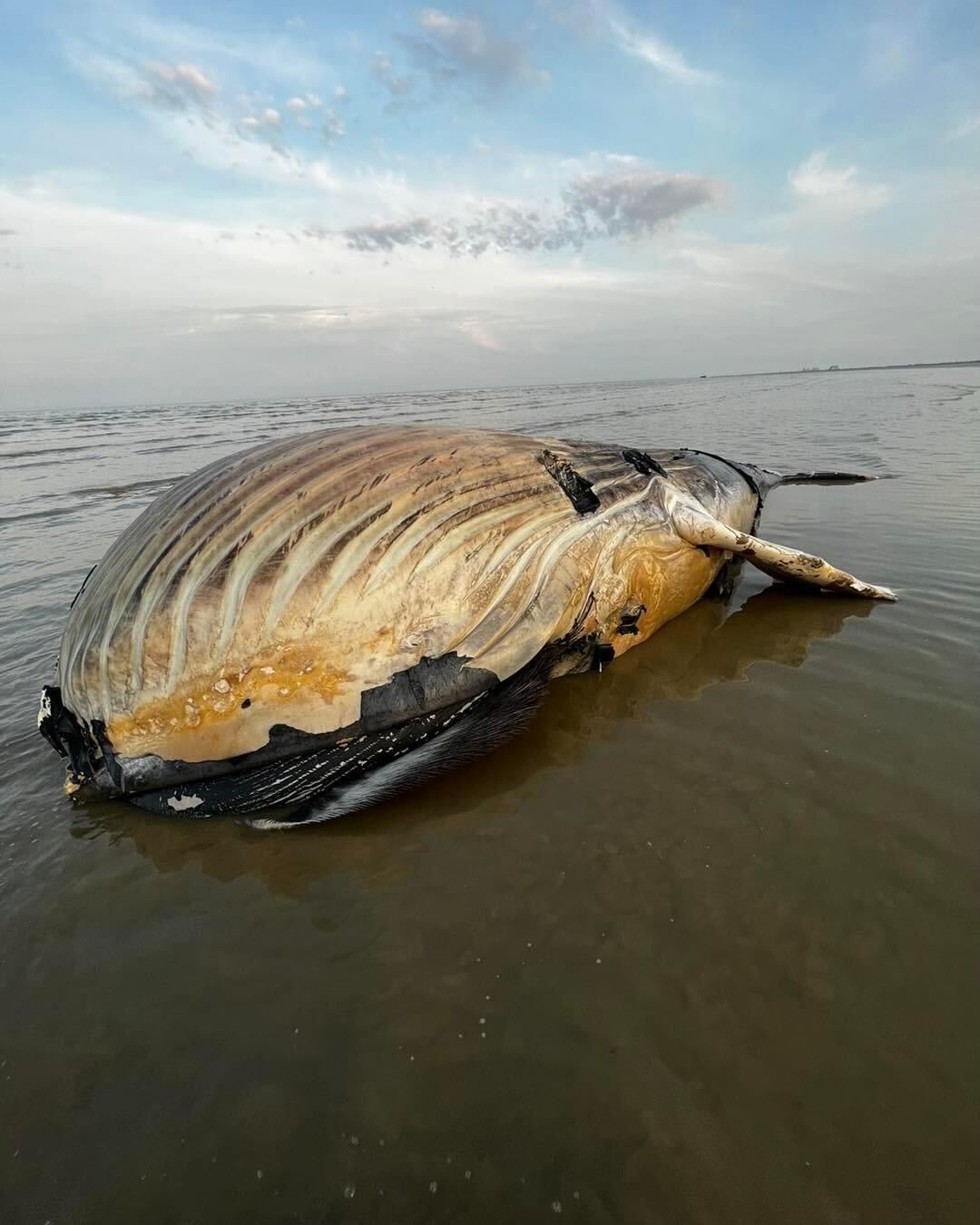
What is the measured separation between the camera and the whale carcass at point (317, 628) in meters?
2.75

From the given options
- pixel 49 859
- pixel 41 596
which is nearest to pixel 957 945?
pixel 49 859

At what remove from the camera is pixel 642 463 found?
438cm

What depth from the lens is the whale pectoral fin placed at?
13.6ft

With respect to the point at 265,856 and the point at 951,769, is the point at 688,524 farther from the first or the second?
the point at 265,856

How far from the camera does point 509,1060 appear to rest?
70.3 inches

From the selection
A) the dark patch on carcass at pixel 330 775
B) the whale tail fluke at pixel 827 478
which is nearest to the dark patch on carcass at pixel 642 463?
the dark patch on carcass at pixel 330 775

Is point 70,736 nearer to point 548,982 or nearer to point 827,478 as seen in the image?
point 548,982

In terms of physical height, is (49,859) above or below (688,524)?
below

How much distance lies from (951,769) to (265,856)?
9.38ft

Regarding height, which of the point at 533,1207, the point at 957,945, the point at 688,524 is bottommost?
the point at 533,1207

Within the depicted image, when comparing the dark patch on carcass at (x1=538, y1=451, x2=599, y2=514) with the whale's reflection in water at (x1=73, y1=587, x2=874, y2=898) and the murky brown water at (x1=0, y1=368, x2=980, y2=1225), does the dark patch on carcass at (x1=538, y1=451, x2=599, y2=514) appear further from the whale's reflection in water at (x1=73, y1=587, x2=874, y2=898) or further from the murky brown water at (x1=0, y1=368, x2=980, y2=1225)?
the murky brown water at (x1=0, y1=368, x2=980, y2=1225)

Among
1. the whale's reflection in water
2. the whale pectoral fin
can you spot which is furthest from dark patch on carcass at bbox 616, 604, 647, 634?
the whale pectoral fin

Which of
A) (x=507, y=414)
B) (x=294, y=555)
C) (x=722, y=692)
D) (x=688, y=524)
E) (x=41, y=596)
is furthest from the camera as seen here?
(x=507, y=414)

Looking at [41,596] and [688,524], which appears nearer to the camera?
[688,524]
